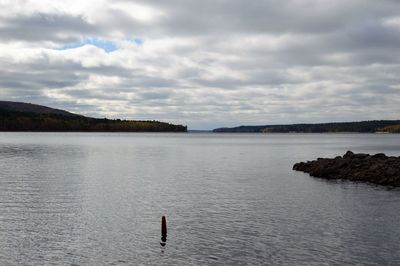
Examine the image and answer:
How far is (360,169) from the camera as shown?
210 feet

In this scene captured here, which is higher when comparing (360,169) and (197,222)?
(360,169)

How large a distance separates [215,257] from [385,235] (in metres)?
12.4

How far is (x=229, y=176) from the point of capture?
64.9 m

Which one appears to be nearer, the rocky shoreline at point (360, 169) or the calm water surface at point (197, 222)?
the calm water surface at point (197, 222)

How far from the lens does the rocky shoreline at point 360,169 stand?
188 feet

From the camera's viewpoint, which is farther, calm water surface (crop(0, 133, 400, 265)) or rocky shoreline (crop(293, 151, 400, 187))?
rocky shoreline (crop(293, 151, 400, 187))

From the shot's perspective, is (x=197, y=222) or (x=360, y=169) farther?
(x=360, y=169)

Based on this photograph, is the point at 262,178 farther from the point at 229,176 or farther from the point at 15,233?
the point at 15,233

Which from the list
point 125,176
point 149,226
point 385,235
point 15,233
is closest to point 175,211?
point 149,226

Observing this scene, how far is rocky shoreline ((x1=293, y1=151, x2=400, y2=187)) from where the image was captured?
2253 inches

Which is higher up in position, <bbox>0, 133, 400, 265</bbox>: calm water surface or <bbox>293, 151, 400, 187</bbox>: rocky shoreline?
<bbox>293, 151, 400, 187</bbox>: rocky shoreline

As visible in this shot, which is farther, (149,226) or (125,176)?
(125,176)

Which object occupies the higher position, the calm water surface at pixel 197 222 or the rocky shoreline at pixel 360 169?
the rocky shoreline at pixel 360 169

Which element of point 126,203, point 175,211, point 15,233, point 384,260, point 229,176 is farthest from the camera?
point 229,176
